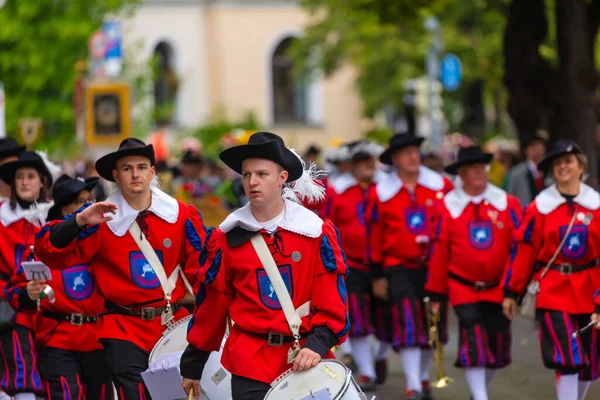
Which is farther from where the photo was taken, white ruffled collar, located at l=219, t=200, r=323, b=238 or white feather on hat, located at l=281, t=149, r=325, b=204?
white feather on hat, located at l=281, t=149, r=325, b=204

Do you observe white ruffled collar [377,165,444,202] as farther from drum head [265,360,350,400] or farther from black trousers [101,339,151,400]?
drum head [265,360,350,400]

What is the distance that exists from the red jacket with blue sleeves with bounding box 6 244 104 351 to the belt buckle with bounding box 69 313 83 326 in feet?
0.05

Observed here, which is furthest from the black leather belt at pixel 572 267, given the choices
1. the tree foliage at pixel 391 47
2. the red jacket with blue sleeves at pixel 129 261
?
the tree foliage at pixel 391 47

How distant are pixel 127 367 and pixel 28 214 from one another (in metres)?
1.97

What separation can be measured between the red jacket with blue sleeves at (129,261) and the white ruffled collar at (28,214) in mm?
1435

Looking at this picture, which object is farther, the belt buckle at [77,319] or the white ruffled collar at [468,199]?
the white ruffled collar at [468,199]

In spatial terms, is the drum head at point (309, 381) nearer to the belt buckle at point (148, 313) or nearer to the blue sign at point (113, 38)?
the belt buckle at point (148, 313)

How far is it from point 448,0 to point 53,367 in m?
10.3

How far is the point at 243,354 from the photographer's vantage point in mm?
6660

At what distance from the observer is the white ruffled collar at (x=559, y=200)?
9.48 metres

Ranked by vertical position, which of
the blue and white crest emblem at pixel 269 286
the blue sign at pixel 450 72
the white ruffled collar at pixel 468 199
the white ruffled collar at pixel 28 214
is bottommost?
the blue and white crest emblem at pixel 269 286

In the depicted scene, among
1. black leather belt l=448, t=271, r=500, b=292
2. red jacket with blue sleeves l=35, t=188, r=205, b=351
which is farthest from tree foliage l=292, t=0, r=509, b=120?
red jacket with blue sleeves l=35, t=188, r=205, b=351

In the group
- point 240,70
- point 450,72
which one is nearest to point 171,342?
point 450,72

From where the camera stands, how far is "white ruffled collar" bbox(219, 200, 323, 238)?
21.9ft
